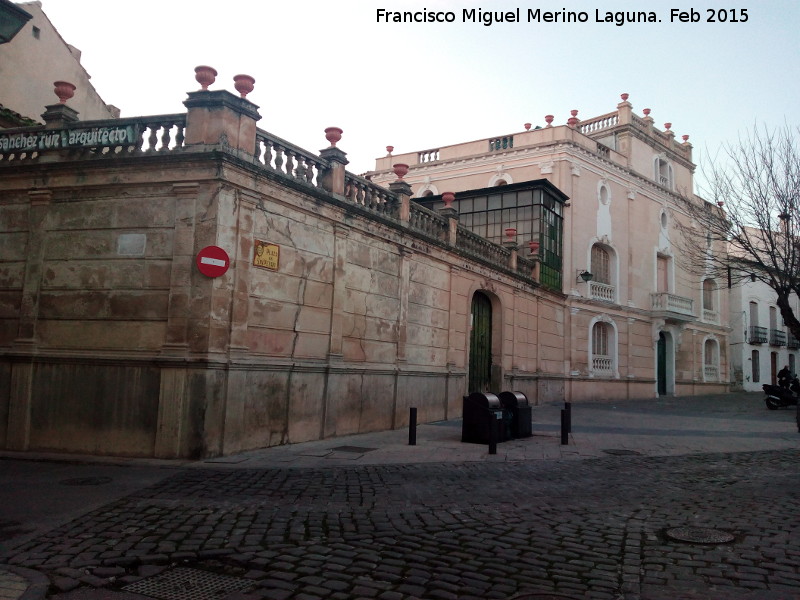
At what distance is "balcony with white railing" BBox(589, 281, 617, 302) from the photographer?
83.3ft

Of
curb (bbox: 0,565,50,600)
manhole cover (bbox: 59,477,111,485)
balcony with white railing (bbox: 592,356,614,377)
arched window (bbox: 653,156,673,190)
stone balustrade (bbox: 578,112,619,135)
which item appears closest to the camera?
Answer: curb (bbox: 0,565,50,600)

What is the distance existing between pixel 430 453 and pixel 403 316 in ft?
14.1

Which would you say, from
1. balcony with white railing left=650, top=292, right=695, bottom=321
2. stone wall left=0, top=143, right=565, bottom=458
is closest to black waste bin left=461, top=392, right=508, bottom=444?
stone wall left=0, top=143, right=565, bottom=458

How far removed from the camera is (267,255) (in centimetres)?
1061

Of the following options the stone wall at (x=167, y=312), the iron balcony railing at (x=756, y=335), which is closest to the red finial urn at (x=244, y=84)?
the stone wall at (x=167, y=312)

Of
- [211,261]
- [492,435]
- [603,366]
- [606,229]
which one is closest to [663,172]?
[606,229]

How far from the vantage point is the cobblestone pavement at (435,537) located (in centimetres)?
437

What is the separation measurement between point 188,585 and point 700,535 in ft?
14.4

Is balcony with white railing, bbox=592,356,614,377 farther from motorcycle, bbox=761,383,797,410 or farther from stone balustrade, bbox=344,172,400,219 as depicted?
stone balustrade, bbox=344,172,400,219

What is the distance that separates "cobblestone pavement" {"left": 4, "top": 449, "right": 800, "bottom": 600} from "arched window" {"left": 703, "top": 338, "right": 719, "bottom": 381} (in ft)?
88.4

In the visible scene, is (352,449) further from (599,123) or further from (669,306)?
(599,123)

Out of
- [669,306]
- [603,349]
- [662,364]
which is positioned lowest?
[662,364]

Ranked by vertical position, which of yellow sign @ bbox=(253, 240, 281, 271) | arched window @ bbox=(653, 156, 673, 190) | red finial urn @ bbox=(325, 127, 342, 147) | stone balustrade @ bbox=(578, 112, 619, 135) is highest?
stone balustrade @ bbox=(578, 112, 619, 135)

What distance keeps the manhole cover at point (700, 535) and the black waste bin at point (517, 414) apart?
656cm
